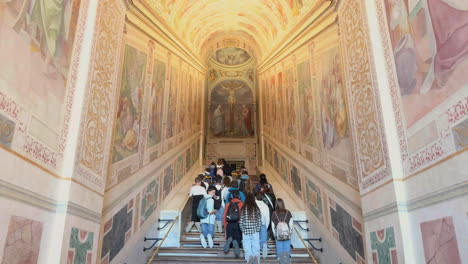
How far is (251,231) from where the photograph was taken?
4.59m

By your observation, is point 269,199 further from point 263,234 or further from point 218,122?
point 218,122

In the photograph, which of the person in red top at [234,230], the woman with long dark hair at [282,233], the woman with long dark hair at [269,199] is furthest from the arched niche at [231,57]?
the woman with long dark hair at [282,233]

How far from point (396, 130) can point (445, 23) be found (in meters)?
1.29

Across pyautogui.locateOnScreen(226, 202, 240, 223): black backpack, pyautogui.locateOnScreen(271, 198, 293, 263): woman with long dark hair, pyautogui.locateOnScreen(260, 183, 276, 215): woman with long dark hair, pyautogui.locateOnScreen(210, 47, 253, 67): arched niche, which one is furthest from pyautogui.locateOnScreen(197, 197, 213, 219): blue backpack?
pyautogui.locateOnScreen(210, 47, 253, 67): arched niche

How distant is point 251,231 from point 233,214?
56 cm

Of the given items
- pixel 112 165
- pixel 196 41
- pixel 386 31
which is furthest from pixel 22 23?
pixel 196 41

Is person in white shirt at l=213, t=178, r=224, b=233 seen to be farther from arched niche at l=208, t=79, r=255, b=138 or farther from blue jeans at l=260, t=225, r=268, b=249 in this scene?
arched niche at l=208, t=79, r=255, b=138

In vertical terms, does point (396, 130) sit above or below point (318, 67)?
below

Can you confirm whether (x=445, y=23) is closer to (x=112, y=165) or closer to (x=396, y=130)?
(x=396, y=130)

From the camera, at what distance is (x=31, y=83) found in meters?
2.72

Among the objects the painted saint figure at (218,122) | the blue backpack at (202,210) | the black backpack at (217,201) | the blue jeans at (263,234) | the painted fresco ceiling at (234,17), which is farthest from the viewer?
the painted saint figure at (218,122)

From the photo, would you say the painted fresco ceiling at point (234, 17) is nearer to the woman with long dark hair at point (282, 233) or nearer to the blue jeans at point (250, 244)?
the woman with long dark hair at point (282, 233)

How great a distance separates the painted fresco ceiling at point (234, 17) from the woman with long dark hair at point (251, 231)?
4735 millimetres

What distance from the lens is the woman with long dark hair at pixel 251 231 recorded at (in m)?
4.59
